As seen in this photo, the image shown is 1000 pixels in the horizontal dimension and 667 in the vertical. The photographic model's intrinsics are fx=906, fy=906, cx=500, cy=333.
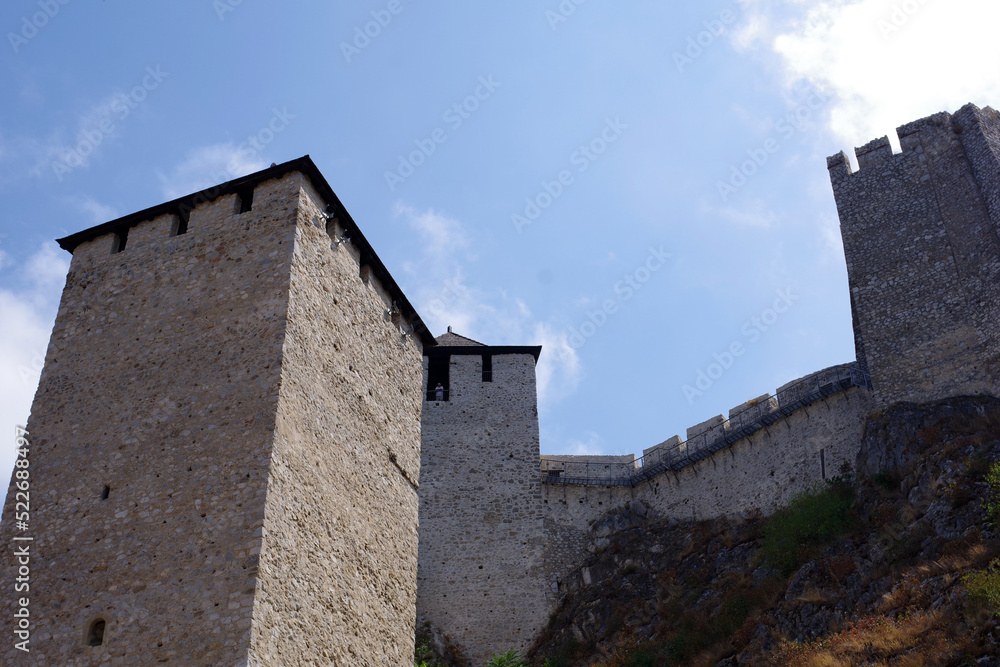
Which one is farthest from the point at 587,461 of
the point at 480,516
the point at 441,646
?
the point at 441,646

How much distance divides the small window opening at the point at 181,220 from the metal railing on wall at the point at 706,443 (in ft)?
50.4

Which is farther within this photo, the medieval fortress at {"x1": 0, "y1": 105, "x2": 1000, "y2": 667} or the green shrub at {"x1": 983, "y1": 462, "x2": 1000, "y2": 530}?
the green shrub at {"x1": 983, "y1": 462, "x2": 1000, "y2": 530}

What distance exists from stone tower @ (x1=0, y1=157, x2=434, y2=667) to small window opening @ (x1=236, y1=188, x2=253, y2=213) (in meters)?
0.03

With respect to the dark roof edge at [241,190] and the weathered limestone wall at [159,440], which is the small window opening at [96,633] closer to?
the weathered limestone wall at [159,440]

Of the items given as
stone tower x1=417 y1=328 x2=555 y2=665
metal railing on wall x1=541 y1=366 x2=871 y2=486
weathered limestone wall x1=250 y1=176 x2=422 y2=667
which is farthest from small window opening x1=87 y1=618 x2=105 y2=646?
metal railing on wall x1=541 y1=366 x2=871 y2=486

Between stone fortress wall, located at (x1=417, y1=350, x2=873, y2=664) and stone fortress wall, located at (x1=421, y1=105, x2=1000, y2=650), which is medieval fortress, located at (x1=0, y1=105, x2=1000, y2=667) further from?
stone fortress wall, located at (x1=421, y1=105, x2=1000, y2=650)

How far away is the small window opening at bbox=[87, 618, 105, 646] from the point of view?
8914mm

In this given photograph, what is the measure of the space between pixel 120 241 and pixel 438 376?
51.1 ft

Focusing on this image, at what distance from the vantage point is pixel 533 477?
25359 mm

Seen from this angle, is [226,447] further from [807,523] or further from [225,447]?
[807,523]

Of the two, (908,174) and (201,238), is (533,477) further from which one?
(201,238)

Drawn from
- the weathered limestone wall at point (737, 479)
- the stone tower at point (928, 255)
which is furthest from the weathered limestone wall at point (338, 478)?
the stone tower at point (928, 255)

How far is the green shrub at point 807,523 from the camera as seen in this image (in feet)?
65.0

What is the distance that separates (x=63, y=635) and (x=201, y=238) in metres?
5.12
